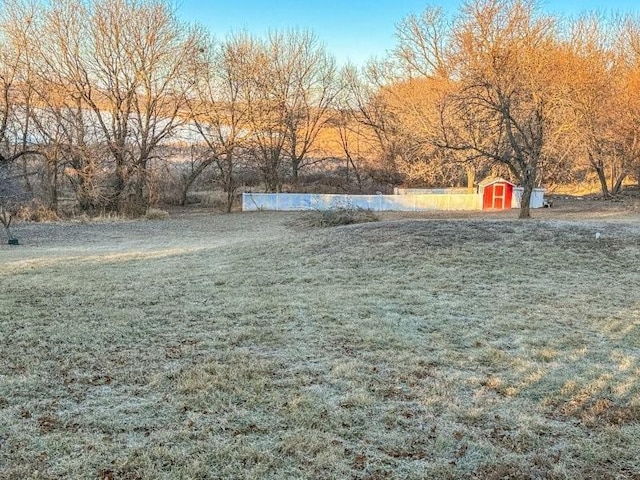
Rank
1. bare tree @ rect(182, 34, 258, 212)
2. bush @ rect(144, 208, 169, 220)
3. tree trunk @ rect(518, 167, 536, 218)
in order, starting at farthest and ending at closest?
bare tree @ rect(182, 34, 258, 212), bush @ rect(144, 208, 169, 220), tree trunk @ rect(518, 167, 536, 218)

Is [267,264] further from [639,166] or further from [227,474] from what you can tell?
[639,166]

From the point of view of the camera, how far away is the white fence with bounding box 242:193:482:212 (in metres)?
23.3

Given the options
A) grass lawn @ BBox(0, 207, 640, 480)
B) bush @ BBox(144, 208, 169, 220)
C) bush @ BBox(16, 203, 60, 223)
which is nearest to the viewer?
grass lawn @ BBox(0, 207, 640, 480)

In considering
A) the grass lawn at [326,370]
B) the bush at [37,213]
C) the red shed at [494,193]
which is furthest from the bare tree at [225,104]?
the grass lawn at [326,370]

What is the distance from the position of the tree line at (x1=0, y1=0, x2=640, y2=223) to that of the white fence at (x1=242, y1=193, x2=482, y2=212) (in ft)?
3.94

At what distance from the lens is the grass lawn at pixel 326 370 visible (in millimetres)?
2467

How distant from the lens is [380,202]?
2350 cm

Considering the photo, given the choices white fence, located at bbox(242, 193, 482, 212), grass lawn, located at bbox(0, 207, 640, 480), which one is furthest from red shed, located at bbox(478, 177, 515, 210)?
grass lawn, located at bbox(0, 207, 640, 480)

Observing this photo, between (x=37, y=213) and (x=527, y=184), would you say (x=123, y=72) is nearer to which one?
(x=37, y=213)

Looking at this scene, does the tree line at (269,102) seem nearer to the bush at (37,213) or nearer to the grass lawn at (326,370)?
the bush at (37,213)

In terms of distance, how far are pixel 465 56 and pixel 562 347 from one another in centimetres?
1443

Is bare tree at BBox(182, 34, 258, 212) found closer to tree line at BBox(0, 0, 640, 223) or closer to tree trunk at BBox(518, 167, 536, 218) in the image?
tree line at BBox(0, 0, 640, 223)

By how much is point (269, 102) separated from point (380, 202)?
694 cm

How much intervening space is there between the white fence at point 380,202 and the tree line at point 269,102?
1200 mm
